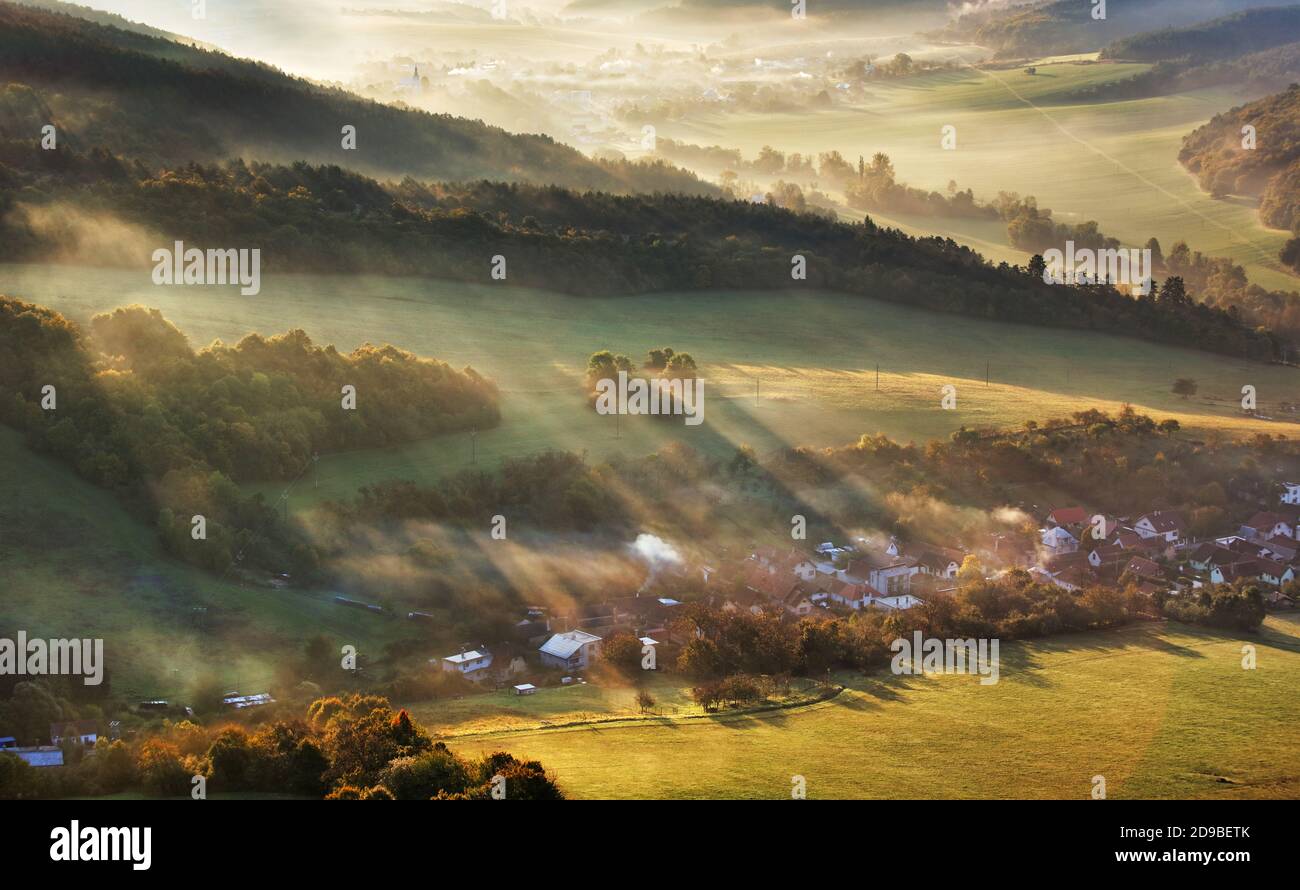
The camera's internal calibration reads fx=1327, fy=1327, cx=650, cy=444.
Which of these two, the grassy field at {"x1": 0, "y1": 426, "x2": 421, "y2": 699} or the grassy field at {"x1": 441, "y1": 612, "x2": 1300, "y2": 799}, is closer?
the grassy field at {"x1": 441, "y1": 612, "x2": 1300, "y2": 799}

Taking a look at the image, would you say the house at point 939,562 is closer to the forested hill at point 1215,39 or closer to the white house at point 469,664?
the white house at point 469,664

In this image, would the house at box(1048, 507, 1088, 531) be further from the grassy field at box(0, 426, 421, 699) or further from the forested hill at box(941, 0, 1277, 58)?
the forested hill at box(941, 0, 1277, 58)

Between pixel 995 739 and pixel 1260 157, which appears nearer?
pixel 995 739

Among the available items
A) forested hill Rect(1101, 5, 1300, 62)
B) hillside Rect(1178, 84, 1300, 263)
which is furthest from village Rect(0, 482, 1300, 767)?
forested hill Rect(1101, 5, 1300, 62)


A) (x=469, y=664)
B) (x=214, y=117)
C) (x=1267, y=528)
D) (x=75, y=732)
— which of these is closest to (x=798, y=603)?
(x=469, y=664)

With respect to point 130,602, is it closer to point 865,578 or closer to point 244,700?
point 244,700

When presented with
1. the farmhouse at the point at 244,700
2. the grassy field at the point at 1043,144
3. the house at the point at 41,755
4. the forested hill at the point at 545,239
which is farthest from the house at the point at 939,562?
the grassy field at the point at 1043,144
